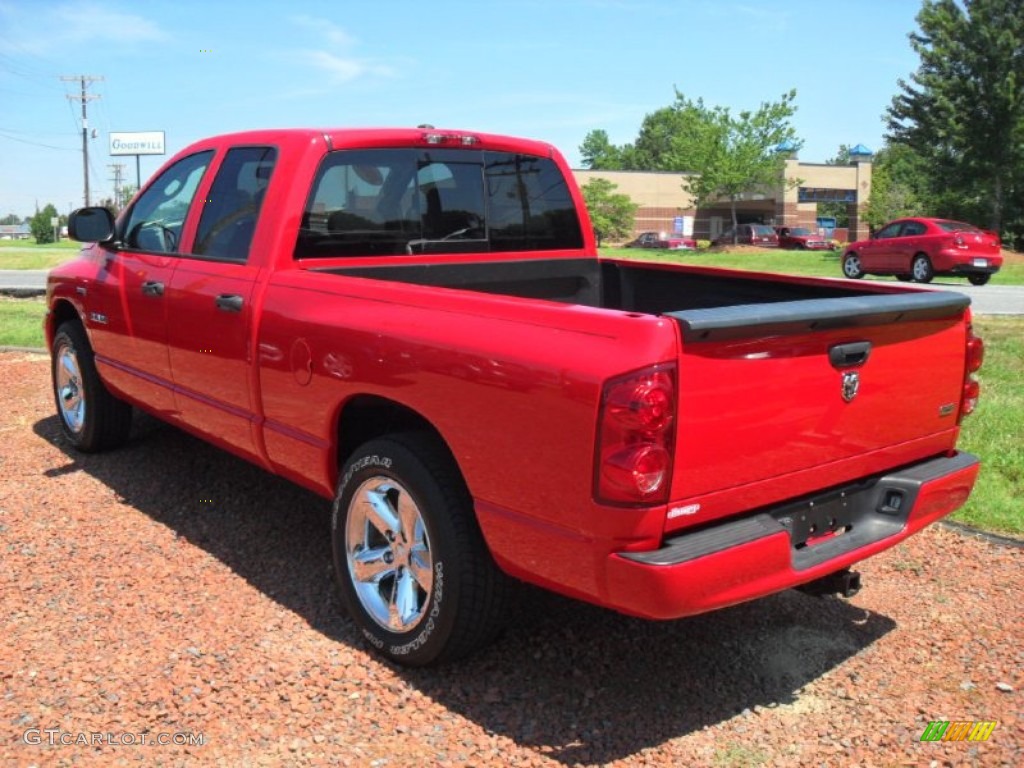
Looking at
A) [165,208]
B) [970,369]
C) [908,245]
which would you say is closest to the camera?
[970,369]

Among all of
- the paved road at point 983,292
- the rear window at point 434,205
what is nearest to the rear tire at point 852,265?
the paved road at point 983,292

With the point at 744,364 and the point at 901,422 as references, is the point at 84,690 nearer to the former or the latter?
the point at 744,364

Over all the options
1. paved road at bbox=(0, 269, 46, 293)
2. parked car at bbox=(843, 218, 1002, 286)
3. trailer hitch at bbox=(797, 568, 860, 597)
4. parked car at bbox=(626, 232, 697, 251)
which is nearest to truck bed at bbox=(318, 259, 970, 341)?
trailer hitch at bbox=(797, 568, 860, 597)

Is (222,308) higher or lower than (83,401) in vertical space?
higher

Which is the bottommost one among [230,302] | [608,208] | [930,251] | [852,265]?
[852,265]

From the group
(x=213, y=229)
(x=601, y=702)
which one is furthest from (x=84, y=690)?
(x=213, y=229)

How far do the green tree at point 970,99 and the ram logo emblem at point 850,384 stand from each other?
128 ft

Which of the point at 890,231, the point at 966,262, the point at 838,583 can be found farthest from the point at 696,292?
the point at 890,231

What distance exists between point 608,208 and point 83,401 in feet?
205

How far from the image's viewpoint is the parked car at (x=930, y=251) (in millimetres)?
19906

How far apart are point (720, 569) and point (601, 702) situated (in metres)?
0.87

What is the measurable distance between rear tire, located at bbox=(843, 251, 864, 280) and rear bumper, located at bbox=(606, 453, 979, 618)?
20.8 metres

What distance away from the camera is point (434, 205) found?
15.2ft

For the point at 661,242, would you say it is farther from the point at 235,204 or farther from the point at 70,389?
the point at 235,204
